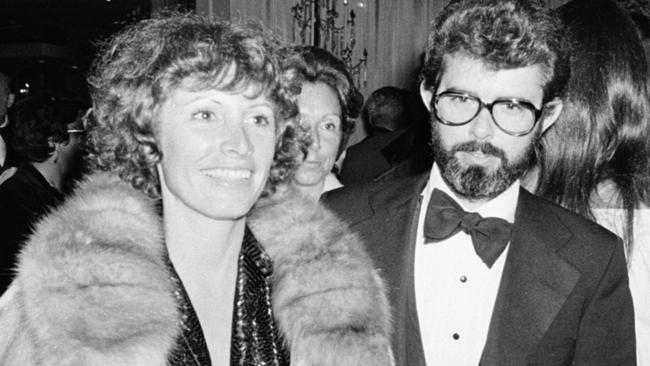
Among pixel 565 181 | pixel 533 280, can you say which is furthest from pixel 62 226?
pixel 565 181

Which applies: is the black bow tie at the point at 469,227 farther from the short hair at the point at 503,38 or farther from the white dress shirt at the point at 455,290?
the short hair at the point at 503,38

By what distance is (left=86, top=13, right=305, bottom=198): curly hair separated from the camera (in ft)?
5.55

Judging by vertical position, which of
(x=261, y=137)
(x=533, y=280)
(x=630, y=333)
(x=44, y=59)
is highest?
(x=261, y=137)

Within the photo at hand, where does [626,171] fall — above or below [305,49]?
below

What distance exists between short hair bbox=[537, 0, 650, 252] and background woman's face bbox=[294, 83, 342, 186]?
939 millimetres

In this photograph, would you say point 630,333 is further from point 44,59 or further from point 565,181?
point 44,59

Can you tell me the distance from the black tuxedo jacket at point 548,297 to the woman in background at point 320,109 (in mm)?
822

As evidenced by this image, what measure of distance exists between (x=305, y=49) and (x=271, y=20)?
11.6 feet

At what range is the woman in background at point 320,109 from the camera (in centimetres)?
268

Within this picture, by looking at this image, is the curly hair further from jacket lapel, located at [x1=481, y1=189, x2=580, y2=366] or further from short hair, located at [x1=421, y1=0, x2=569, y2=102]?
jacket lapel, located at [x1=481, y1=189, x2=580, y2=366]

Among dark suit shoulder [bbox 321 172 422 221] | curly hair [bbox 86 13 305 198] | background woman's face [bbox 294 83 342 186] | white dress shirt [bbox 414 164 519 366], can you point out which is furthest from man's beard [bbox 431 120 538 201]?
background woman's face [bbox 294 83 342 186]

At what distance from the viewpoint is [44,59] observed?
14766mm

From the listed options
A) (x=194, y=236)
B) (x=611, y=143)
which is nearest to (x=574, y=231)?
(x=611, y=143)

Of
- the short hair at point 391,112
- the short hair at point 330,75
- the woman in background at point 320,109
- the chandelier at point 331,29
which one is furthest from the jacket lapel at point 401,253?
the chandelier at point 331,29
